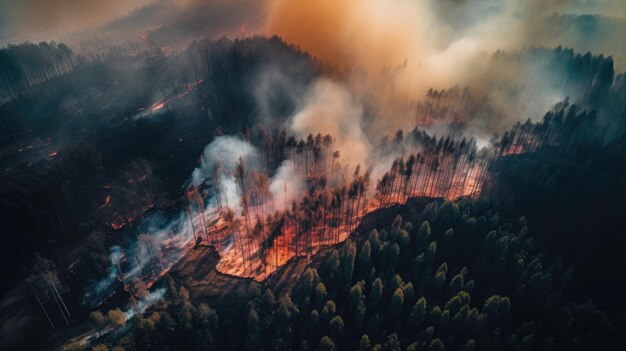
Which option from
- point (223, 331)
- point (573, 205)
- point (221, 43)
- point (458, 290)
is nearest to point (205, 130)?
point (221, 43)

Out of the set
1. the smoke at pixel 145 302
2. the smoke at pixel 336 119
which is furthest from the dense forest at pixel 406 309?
the smoke at pixel 336 119

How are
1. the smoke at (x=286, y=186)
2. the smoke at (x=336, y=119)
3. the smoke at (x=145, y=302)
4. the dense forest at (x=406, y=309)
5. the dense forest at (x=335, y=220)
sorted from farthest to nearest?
1. the smoke at (x=336, y=119)
2. the smoke at (x=286, y=186)
3. the smoke at (x=145, y=302)
4. the dense forest at (x=335, y=220)
5. the dense forest at (x=406, y=309)

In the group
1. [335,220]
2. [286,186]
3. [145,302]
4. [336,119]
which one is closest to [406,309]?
[335,220]

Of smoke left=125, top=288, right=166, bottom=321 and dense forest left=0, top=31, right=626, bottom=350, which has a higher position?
dense forest left=0, top=31, right=626, bottom=350

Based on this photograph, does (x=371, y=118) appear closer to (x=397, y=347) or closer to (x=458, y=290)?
(x=458, y=290)

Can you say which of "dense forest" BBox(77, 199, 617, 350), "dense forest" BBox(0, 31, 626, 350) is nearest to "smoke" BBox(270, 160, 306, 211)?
"dense forest" BBox(0, 31, 626, 350)

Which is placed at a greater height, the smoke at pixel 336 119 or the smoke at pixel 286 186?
the smoke at pixel 336 119

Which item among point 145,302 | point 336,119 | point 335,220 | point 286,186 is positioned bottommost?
point 145,302

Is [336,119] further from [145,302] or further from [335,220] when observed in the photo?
[145,302]

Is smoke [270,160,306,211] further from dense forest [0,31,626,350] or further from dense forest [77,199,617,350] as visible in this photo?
dense forest [77,199,617,350]

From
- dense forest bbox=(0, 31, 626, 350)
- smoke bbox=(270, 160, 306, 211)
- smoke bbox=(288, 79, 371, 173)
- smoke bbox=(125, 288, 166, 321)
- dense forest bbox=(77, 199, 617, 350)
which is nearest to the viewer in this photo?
dense forest bbox=(77, 199, 617, 350)

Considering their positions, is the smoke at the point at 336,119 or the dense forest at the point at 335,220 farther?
the smoke at the point at 336,119

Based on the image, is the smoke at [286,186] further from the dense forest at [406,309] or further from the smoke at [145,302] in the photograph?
the smoke at [145,302]
